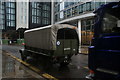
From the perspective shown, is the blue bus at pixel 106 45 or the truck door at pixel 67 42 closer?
the blue bus at pixel 106 45

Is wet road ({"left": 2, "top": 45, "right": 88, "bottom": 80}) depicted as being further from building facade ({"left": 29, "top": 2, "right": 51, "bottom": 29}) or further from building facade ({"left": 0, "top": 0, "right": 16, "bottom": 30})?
building facade ({"left": 0, "top": 0, "right": 16, "bottom": 30})

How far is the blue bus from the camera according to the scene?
9.79 ft

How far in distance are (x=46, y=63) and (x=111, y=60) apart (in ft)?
18.5

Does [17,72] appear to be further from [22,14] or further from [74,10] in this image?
[22,14]

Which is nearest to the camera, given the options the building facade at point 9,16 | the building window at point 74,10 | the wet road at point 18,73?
the wet road at point 18,73

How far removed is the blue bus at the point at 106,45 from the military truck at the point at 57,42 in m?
3.82

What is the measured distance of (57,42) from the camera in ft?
24.1

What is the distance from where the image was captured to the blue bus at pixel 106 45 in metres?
2.98

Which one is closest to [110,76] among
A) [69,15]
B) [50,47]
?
[50,47]

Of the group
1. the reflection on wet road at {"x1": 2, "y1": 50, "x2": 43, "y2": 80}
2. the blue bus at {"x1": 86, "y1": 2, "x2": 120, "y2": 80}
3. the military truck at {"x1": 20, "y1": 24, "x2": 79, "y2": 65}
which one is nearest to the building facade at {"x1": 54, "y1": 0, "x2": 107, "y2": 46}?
the military truck at {"x1": 20, "y1": 24, "x2": 79, "y2": 65}

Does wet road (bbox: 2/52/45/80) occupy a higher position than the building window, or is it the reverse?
the building window

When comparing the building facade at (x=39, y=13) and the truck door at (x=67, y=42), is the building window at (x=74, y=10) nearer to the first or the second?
the truck door at (x=67, y=42)

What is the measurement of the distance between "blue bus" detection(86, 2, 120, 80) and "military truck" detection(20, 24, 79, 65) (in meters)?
3.82

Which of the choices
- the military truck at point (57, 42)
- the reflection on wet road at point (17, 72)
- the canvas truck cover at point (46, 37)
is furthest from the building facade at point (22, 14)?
the military truck at point (57, 42)
